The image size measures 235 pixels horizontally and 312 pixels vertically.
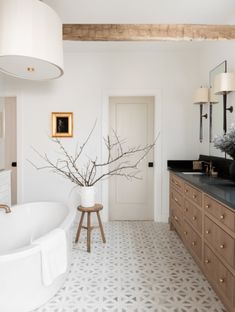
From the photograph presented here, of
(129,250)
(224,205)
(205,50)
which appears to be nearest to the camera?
(224,205)

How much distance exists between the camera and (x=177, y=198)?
130 inches

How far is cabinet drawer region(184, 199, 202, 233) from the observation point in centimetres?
242

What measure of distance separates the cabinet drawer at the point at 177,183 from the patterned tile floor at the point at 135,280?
75cm

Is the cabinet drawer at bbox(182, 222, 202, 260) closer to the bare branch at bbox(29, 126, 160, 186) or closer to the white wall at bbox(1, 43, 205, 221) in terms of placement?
the bare branch at bbox(29, 126, 160, 186)

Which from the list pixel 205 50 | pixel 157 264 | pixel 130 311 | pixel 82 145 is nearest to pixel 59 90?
pixel 82 145

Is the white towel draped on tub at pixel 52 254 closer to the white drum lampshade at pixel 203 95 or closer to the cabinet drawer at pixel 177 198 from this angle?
the cabinet drawer at pixel 177 198

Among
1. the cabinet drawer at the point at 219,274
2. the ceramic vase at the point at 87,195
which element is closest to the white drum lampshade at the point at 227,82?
the cabinet drawer at the point at 219,274

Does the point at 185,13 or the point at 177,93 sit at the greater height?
the point at 185,13

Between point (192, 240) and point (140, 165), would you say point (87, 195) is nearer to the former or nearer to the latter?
point (192, 240)

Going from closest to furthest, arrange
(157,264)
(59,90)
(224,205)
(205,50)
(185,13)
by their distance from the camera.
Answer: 1. (224,205)
2. (157,264)
3. (185,13)
4. (205,50)
5. (59,90)

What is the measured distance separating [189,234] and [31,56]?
7.80ft

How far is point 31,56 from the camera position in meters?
1.93

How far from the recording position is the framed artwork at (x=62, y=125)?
4023mm

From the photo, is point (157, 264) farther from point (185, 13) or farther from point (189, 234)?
point (185, 13)
